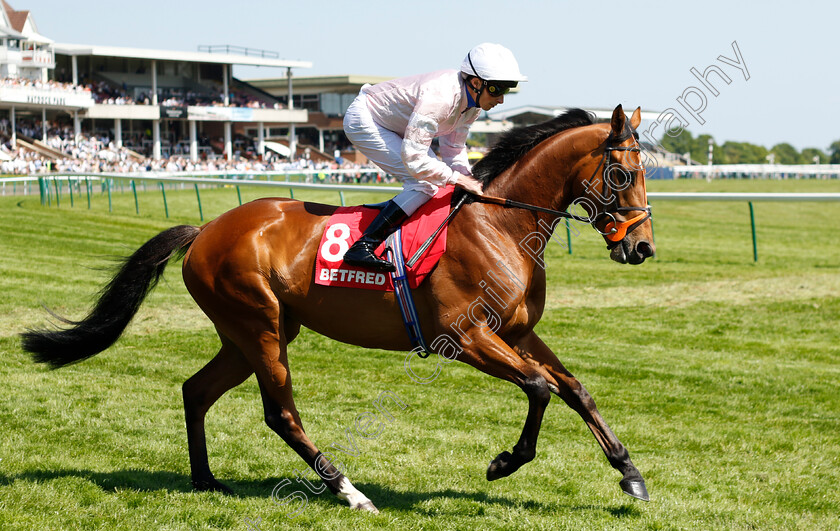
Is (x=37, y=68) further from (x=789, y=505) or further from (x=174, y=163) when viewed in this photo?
(x=789, y=505)

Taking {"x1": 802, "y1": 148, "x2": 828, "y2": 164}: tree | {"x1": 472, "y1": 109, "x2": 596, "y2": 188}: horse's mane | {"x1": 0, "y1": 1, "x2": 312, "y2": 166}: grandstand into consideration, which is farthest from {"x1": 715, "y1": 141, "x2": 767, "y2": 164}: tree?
{"x1": 472, "y1": 109, "x2": 596, "y2": 188}: horse's mane

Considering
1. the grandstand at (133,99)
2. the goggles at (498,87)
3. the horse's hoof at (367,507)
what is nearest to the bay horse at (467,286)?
the horse's hoof at (367,507)

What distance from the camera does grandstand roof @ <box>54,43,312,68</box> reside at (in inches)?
1908

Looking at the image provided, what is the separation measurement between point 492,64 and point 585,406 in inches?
69.9

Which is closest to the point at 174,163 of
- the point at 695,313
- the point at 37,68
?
the point at 37,68

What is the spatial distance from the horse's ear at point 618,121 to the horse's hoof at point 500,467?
1.72 m

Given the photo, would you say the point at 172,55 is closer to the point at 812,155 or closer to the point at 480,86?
the point at 480,86

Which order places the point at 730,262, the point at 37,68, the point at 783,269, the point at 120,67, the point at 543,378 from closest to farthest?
the point at 543,378 → the point at 783,269 → the point at 730,262 → the point at 37,68 → the point at 120,67

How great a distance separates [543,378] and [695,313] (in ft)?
21.7

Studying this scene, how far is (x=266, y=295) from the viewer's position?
443 cm

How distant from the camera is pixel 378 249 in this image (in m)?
4.33

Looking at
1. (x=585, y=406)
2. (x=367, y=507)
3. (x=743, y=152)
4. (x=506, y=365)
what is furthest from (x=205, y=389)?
(x=743, y=152)

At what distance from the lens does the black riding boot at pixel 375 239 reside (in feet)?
14.0

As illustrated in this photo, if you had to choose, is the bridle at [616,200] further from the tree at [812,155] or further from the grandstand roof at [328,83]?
the tree at [812,155]
